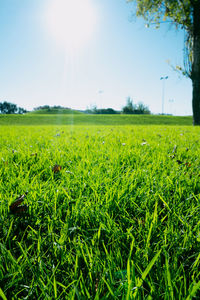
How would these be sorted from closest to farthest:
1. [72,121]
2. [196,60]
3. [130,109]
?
[196,60], [72,121], [130,109]

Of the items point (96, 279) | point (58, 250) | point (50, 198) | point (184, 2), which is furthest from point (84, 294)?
point (184, 2)

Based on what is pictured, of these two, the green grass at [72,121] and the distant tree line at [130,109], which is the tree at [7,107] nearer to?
the distant tree line at [130,109]

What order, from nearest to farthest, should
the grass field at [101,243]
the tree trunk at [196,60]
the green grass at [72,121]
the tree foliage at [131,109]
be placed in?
1. the grass field at [101,243]
2. the tree trunk at [196,60]
3. the green grass at [72,121]
4. the tree foliage at [131,109]

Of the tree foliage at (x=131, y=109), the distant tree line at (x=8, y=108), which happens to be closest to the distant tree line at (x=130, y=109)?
the tree foliage at (x=131, y=109)

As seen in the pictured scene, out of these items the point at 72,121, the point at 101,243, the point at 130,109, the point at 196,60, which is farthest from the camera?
the point at 130,109

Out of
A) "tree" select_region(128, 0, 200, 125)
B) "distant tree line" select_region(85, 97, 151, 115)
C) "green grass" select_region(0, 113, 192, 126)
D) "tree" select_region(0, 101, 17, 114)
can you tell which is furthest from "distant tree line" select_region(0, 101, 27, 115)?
"tree" select_region(128, 0, 200, 125)

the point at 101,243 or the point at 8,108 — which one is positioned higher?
the point at 8,108

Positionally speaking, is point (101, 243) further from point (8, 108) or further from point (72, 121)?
point (8, 108)

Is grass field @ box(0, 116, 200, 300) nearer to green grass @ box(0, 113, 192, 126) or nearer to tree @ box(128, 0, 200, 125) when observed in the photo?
tree @ box(128, 0, 200, 125)

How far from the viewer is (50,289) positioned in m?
0.53

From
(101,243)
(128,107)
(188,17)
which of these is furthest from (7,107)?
(101,243)

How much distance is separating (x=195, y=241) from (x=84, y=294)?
52cm

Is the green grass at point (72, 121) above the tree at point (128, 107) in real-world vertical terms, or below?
below

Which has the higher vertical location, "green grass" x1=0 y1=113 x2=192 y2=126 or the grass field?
"green grass" x1=0 y1=113 x2=192 y2=126
